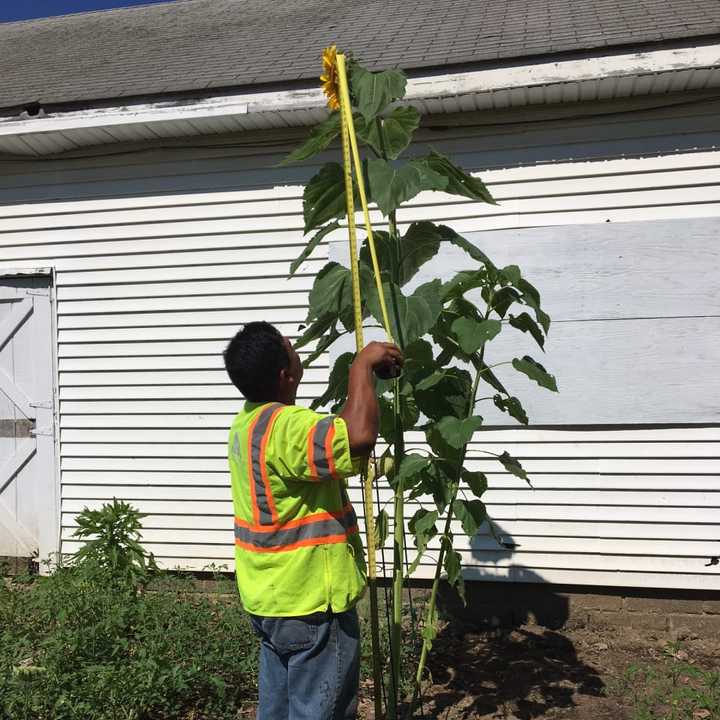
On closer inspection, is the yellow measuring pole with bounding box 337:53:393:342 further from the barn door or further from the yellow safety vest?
the barn door

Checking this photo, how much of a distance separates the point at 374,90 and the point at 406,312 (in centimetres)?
76

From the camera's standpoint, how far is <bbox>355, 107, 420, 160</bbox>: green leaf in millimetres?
2984

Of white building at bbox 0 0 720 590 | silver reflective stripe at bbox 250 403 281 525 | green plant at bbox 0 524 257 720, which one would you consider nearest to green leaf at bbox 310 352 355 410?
silver reflective stripe at bbox 250 403 281 525

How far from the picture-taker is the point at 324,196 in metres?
2.96

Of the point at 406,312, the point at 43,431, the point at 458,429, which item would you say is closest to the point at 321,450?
the point at 406,312

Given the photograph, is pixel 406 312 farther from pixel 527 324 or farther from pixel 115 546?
pixel 115 546

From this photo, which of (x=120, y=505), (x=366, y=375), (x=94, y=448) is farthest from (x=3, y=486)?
(x=366, y=375)

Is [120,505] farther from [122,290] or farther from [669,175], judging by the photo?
[669,175]

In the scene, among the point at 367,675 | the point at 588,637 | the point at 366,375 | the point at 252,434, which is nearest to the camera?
the point at 366,375

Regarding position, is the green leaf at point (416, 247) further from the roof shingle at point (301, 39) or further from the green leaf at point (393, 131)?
the roof shingle at point (301, 39)

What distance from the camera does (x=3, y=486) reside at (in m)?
6.51

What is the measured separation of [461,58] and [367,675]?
12.3 feet

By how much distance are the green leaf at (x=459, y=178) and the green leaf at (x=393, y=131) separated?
0.12 meters

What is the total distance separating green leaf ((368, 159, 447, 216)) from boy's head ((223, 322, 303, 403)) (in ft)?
1.87
